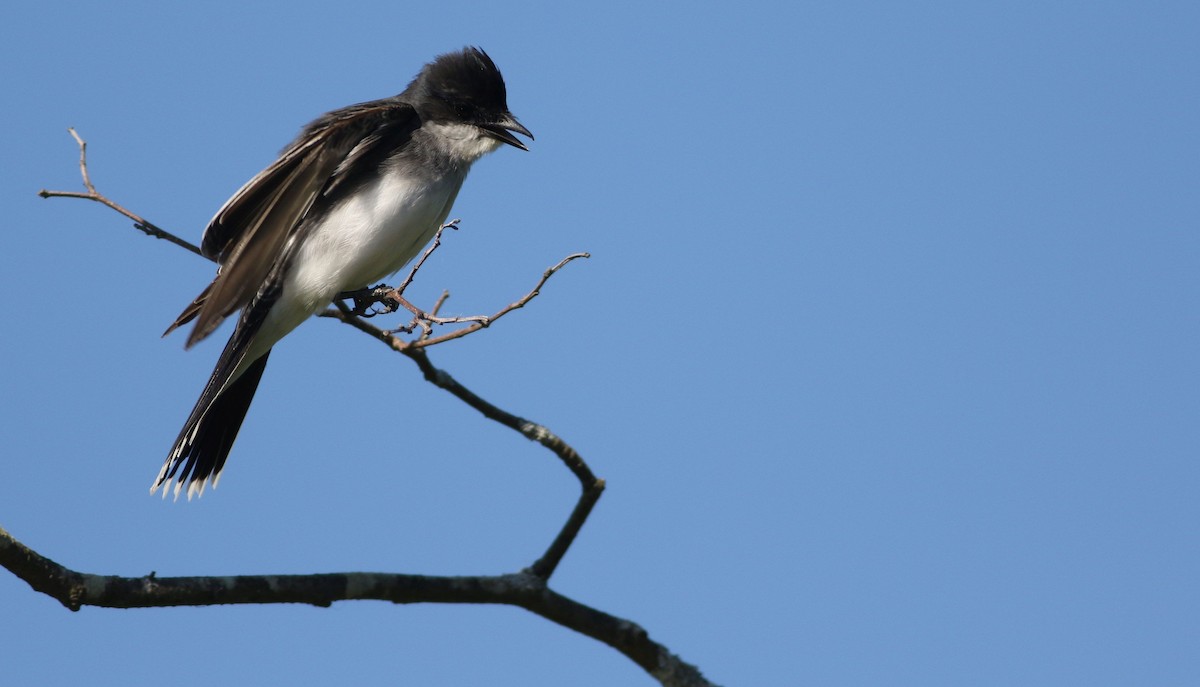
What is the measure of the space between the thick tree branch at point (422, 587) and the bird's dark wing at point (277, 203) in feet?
6.88

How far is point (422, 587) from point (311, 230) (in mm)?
3016

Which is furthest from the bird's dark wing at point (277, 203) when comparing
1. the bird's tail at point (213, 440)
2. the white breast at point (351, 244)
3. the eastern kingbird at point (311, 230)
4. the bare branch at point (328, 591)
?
the bare branch at point (328, 591)

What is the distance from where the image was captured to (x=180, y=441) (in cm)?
611

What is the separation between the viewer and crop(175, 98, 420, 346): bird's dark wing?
560 cm

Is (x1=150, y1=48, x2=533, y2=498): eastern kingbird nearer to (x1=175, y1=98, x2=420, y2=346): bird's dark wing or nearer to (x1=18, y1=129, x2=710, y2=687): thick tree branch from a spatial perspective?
(x1=175, y1=98, x2=420, y2=346): bird's dark wing

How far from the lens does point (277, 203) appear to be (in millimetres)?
5746

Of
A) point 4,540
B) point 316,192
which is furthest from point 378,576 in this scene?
point 316,192

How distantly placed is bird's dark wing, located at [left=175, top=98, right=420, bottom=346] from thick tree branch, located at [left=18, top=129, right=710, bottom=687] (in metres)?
2.10

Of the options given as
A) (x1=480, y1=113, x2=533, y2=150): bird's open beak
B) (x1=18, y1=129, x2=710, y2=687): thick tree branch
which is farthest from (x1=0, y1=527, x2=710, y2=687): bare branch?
(x1=480, y1=113, x2=533, y2=150): bird's open beak

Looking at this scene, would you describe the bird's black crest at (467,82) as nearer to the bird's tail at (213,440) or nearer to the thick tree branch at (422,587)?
the bird's tail at (213,440)

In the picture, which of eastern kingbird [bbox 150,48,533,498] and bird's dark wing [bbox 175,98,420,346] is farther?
eastern kingbird [bbox 150,48,533,498]

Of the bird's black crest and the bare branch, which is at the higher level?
the bird's black crest

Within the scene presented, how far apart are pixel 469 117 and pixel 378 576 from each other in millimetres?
3870

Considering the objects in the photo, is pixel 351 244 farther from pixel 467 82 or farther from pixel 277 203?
pixel 467 82
